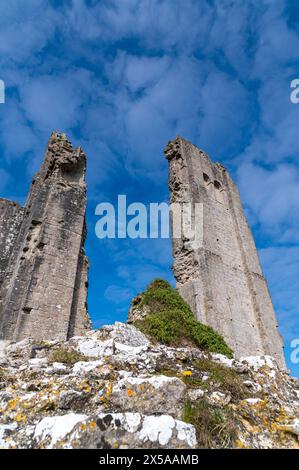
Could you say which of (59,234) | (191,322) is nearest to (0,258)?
(59,234)

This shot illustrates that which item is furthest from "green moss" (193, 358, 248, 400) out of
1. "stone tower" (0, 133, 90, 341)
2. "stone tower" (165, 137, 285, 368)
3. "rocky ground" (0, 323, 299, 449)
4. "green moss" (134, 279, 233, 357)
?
"stone tower" (165, 137, 285, 368)

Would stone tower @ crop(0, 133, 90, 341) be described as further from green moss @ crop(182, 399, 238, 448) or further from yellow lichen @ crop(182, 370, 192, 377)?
green moss @ crop(182, 399, 238, 448)

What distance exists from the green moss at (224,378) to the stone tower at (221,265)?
7853 millimetres

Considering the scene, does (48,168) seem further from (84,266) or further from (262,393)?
(262,393)

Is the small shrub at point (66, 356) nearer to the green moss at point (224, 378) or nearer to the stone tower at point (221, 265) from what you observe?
the green moss at point (224, 378)

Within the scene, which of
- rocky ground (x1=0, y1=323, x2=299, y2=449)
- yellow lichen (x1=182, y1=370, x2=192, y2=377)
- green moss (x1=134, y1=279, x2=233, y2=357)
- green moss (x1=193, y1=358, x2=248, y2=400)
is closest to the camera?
rocky ground (x1=0, y1=323, x2=299, y2=449)

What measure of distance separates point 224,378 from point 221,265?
1024cm

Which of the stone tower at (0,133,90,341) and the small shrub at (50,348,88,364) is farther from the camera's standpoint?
the stone tower at (0,133,90,341)

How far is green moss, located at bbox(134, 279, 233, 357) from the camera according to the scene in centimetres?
830

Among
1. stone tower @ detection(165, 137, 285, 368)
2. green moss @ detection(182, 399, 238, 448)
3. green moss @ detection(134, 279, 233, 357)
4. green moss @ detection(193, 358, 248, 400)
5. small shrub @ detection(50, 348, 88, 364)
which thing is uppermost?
stone tower @ detection(165, 137, 285, 368)

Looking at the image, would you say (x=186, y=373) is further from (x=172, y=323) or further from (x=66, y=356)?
(x=172, y=323)

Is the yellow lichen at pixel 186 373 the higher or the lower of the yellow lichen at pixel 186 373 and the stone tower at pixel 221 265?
the lower

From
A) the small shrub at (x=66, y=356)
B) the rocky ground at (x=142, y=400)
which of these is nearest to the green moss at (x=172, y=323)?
the small shrub at (x=66, y=356)

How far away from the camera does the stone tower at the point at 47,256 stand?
7.09 m
